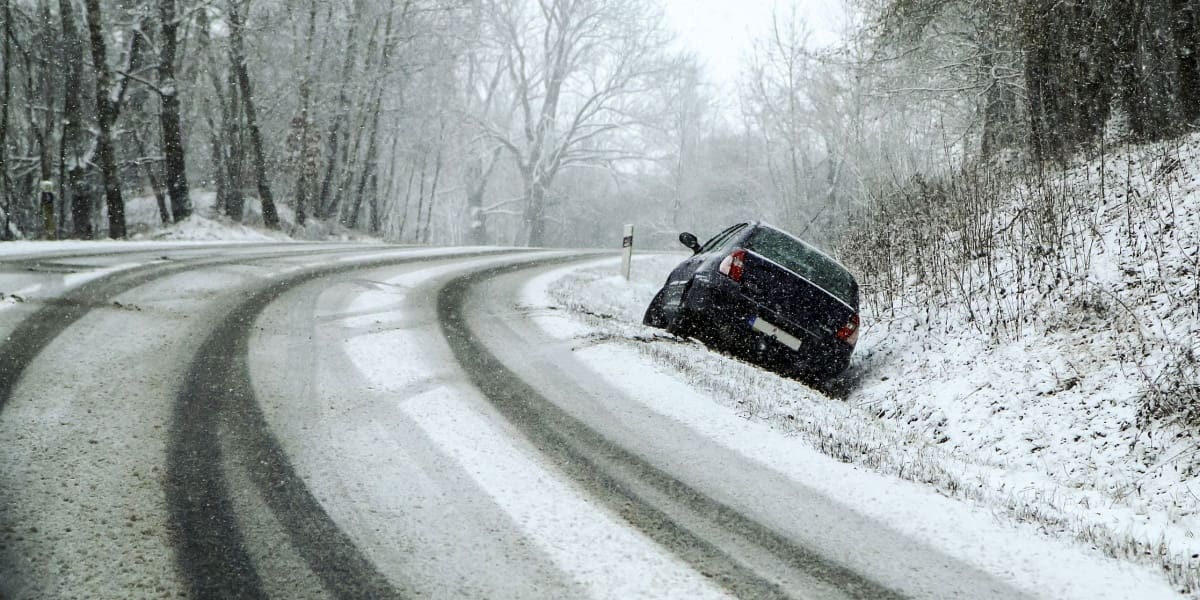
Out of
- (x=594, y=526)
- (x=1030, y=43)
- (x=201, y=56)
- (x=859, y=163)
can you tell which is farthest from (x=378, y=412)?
(x=201, y=56)

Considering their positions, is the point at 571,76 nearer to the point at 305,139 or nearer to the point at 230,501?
the point at 305,139

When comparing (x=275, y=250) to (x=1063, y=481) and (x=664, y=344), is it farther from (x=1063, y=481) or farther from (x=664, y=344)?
(x=1063, y=481)

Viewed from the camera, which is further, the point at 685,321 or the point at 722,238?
the point at 722,238

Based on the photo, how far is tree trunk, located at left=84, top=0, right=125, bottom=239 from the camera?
1462 centimetres

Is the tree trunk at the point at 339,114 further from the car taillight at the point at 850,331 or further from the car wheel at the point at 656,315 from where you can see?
the car taillight at the point at 850,331

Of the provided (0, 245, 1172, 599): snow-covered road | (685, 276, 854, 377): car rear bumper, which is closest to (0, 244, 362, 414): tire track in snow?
(0, 245, 1172, 599): snow-covered road

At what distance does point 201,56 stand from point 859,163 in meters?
20.2

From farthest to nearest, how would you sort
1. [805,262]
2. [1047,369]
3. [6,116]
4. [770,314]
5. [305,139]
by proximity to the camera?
[305,139], [6,116], [805,262], [770,314], [1047,369]

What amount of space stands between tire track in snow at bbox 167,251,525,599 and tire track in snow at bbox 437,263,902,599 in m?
1.16

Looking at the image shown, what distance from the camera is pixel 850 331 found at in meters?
6.88

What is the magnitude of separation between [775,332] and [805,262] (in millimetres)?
994

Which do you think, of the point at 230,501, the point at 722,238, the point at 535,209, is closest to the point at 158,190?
the point at 535,209

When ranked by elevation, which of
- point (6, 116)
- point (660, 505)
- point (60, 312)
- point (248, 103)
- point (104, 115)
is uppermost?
point (248, 103)

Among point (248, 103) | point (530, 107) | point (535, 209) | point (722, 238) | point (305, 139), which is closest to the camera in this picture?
point (722, 238)
